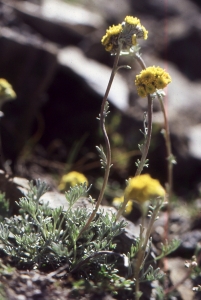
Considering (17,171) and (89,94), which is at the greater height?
(89,94)

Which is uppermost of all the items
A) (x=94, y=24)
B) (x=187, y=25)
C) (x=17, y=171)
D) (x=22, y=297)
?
(x=187, y=25)

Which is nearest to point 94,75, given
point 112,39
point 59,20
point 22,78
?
point 22,78

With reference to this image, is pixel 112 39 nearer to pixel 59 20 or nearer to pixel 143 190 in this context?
pixel 143 190

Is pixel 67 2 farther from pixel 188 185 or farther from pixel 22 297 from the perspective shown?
pixel 22 297

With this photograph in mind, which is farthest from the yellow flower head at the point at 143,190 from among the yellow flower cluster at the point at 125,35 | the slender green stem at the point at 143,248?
the yellow flower cluster at the point at 125,35

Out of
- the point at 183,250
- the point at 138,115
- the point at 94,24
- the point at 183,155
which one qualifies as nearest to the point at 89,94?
the point at 138,115

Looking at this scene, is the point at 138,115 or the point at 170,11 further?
the point at 170,11

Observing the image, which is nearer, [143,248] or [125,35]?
[143,248]

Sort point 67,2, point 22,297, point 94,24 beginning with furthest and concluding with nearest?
point 67,2, point 94,24, point 22,297
